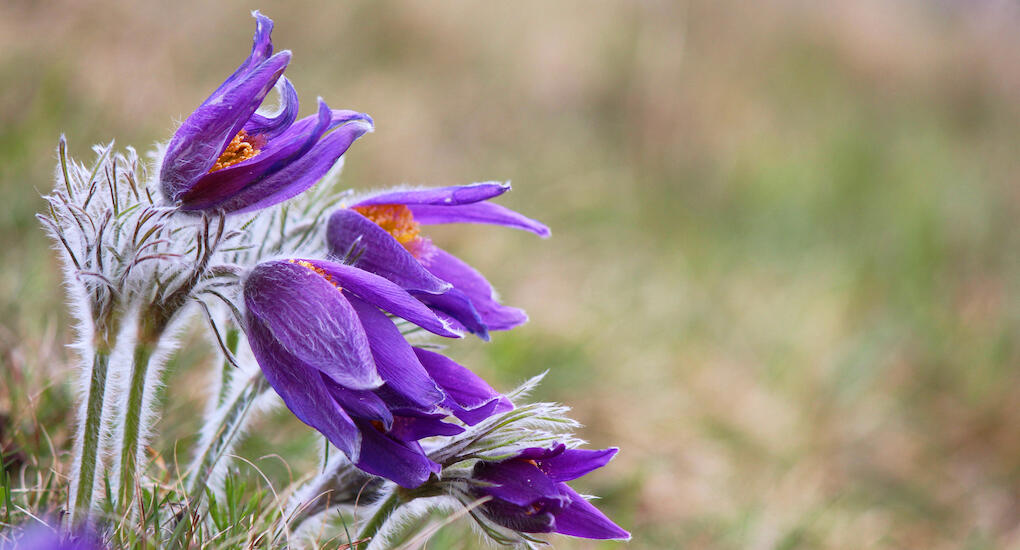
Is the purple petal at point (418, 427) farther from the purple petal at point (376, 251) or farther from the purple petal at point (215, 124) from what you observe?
the purple petal at point (215, 124)

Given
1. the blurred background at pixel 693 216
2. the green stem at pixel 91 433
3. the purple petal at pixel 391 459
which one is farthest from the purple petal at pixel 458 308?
the blurred background at pixel 693 216

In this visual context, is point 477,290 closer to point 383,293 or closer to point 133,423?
point 383,293

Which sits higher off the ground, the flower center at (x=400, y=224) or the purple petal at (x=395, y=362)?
the flower center at (x=400, y=224)

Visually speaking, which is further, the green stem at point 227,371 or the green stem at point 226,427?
the green stem at point 227,371

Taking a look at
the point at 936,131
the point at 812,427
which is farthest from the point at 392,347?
the point at 936,131

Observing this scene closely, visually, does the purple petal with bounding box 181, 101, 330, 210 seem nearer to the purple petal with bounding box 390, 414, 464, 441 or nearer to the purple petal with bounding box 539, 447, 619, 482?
the purple petal with bounding box 390, 414, 464, 441

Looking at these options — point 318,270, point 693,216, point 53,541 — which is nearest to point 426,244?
point 318,270

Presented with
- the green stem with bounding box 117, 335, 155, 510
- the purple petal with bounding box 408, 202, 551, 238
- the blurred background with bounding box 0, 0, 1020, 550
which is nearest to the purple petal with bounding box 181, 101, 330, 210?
the green stem with bounding box 117, 335, 155, 510
